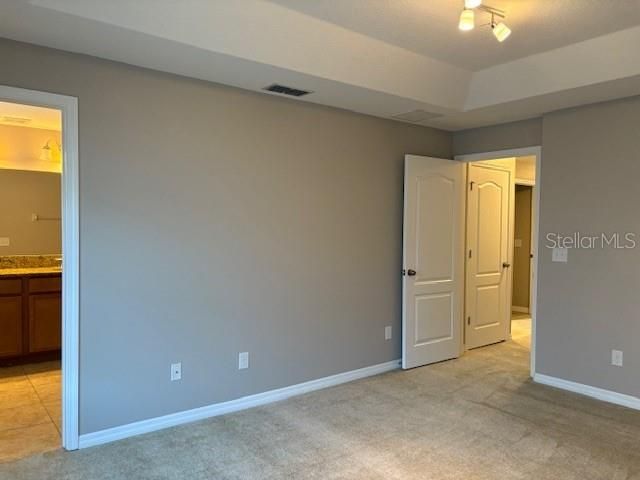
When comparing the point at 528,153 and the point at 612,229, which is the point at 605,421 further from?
the point at 528,153

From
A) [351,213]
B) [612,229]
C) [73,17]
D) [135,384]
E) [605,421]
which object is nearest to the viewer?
[73,17]

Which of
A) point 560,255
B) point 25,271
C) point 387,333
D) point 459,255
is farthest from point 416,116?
point 25,271

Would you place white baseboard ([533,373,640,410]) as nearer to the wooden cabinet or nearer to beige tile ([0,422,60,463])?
beige tile ([0,422,60,463])

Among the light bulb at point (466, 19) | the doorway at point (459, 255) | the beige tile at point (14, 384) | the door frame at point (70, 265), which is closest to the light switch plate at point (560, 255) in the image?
the doorway at point (459, 255)

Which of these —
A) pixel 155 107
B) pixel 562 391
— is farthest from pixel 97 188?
pixel 562 391

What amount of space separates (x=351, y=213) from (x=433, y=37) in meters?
1.56

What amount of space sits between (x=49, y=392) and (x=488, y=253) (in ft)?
14.7

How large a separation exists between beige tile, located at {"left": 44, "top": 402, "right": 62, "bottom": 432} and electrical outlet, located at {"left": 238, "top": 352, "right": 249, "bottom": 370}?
48.0 inches

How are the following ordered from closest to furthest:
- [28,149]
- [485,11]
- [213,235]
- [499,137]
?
[485,11], [213,235], [499,137], [28,149]

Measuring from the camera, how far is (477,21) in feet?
9.51

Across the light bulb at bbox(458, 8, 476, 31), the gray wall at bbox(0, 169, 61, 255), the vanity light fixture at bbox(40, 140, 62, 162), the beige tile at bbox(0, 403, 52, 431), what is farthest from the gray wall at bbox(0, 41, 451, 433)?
the gray wall at bbox(0, 169, 61, 255)

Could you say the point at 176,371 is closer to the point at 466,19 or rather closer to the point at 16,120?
the point at 466,19

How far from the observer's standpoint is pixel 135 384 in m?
3.10

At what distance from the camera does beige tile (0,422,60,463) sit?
2814 mm
